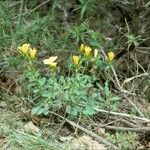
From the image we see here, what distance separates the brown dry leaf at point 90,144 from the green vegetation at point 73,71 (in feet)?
0.28

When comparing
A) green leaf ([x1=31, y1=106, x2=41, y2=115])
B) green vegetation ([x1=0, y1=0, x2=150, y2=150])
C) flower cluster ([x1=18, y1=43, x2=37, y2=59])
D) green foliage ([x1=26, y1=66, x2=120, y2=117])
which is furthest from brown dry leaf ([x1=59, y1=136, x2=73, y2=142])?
flower cluster ([x1=18, y1=43, x2=37, y2=59])

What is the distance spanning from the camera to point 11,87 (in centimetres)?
329

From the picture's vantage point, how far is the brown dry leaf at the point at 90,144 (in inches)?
107

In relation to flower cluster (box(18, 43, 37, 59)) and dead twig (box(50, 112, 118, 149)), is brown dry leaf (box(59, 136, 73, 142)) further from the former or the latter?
flower cluster (box(18, 43, 37, 59))

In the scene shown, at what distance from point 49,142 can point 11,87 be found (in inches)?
27.7

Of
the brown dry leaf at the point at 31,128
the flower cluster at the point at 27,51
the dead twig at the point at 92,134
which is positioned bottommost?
the dead twig at the point at 92,134

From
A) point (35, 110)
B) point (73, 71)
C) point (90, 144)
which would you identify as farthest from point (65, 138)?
point (73, 71)

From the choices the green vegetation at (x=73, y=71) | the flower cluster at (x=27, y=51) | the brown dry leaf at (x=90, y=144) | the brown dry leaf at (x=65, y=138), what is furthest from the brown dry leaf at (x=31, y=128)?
the flower cluster at (x=27, y=51)

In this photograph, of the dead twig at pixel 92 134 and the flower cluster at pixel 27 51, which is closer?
the dead twig at pixel 92 134

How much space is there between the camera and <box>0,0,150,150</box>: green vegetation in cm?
286

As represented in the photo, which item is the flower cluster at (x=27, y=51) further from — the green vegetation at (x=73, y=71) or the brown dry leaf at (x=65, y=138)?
the brown dry leaf at (x=65, y=138)

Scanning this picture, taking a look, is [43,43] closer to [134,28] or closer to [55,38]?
[55,38]

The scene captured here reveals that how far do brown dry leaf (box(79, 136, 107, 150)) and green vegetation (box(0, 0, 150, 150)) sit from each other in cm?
9

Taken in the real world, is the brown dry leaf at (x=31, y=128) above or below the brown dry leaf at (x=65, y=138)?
above
